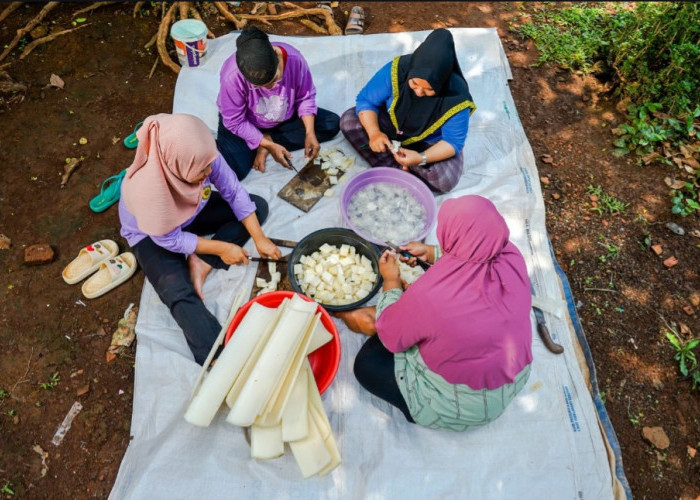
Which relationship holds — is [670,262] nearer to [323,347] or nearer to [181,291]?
[323,347]

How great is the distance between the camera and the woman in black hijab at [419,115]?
268 cm

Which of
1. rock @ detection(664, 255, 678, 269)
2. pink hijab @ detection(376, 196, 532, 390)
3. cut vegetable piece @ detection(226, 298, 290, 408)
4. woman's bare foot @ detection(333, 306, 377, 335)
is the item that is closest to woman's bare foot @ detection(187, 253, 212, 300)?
cut vegetable piece @ detection(226, 298, 290, 408)

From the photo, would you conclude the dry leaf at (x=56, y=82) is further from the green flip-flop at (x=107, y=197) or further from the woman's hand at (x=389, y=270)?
the woman's hand at (x=389, y=270)

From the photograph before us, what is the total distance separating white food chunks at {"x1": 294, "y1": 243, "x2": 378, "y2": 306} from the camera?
2.66 meters

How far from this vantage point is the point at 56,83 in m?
3.77

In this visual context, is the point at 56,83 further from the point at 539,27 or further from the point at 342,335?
the point at 539,27

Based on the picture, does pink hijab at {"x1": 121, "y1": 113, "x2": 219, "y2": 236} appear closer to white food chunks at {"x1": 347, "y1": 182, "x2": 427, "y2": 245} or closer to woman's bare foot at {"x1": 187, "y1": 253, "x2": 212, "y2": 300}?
woman's bare foot at {"x1": 187, "y1": 253, "x2": 212, "y2": 300}

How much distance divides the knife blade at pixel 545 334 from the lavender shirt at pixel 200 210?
1.88 m


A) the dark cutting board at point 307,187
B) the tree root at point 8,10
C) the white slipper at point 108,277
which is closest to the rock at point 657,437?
the dark cutting board at point 307,187

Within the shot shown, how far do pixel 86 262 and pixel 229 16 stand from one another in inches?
106

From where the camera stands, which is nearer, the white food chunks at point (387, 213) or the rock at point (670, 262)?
the white food chunks at point (387, 213)

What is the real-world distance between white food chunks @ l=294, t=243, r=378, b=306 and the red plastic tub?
220 mm

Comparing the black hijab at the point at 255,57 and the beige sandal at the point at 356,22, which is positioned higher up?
the black hijab at the point at 255,57

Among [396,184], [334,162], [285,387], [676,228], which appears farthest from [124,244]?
[676,228]
